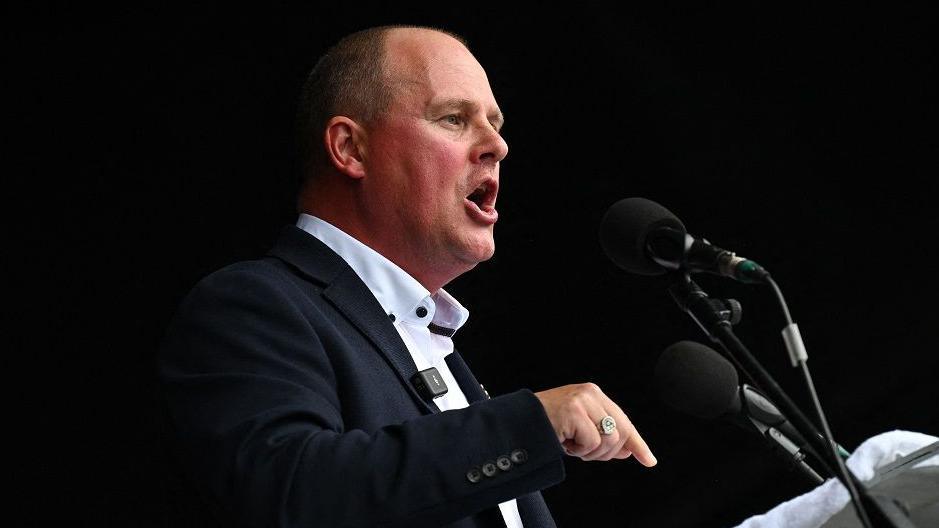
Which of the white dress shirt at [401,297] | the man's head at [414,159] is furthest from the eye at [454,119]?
the white dress shirt at [401,297]

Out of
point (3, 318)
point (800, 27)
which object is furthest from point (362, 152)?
point (800, 27)

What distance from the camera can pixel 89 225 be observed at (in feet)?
7.29

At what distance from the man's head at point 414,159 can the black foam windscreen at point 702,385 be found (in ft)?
1.95

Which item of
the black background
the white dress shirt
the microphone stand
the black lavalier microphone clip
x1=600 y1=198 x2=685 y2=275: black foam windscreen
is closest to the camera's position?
the microphone stand

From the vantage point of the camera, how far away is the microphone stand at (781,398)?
37.8 inches

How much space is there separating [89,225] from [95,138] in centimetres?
19

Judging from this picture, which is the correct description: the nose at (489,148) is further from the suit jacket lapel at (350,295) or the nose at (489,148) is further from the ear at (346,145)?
the suit jacket lapel at (350,295)

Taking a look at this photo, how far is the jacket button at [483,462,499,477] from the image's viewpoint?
3.97 ft

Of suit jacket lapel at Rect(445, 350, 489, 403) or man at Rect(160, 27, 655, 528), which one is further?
suit jacket lapel at Rect(445, 350, 489, 403)

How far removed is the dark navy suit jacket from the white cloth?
332mm

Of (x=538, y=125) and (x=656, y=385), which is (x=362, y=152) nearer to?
(x=656, y=385)

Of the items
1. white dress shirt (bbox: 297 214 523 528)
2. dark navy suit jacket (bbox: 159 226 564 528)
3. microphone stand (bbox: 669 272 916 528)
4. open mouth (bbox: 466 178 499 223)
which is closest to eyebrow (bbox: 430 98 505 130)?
open mouth (bbox: 466 178 499 223)

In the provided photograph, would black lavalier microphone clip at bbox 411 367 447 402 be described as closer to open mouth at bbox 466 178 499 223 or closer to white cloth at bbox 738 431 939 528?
open mouth at bbox 466 178 499 223

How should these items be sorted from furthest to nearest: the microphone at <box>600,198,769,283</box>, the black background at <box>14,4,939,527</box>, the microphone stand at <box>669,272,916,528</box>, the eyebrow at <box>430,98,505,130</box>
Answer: the black background at <box>14,4,939,527</box>
the eyebrow at <box>430,98,505,130</box>
the microphone at <box>600,198,769,283</box>
the microphone stand at <box>669,272,916,528</box>
